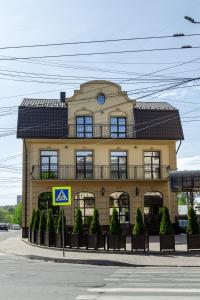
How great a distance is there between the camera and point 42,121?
36.0 metres

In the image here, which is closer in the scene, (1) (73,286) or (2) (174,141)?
(1) (73,286)

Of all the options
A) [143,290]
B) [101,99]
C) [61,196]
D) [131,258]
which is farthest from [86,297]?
[101,99]

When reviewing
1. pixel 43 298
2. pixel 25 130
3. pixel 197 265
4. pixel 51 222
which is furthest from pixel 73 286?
pixel 25 130

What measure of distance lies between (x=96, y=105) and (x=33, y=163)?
6553 mm

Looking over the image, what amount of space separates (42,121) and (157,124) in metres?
8.75

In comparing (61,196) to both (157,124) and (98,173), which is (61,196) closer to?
(98,173)

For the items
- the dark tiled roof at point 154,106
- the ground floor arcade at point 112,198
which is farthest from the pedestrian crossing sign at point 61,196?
the dark tiled roof at point 154,106

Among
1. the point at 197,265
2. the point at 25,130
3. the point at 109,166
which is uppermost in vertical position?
the point at 25,130

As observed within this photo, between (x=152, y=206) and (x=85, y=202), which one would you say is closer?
(x=85, y=202)

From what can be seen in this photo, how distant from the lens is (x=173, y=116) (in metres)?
37.8

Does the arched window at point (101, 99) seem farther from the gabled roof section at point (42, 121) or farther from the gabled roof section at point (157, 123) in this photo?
the gabled roof section at point (42, 121)

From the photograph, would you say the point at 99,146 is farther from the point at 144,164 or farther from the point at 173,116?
the point at 173,116

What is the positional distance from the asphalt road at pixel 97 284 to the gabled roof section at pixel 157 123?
22221 millimetres

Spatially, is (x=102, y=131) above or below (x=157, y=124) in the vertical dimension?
below
